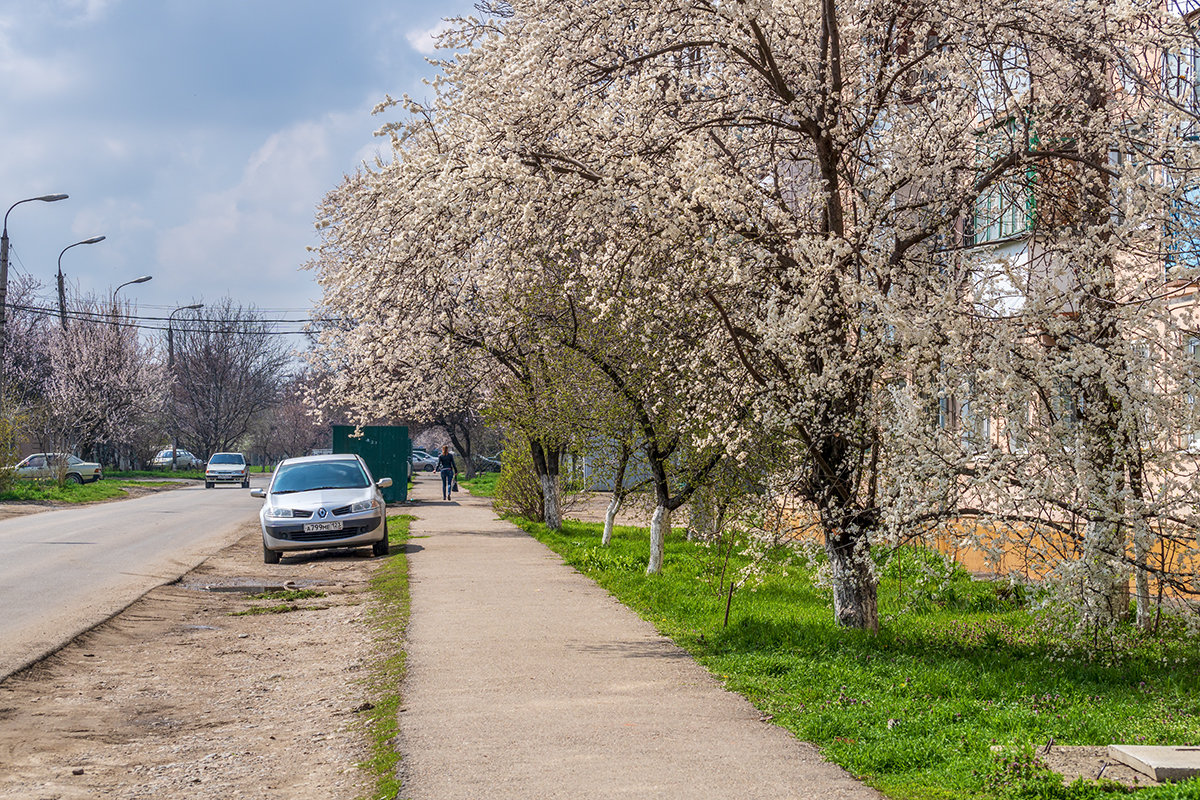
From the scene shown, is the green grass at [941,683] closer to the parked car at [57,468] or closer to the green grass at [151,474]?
the parked car at [57,468]

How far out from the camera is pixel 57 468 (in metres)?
37.5

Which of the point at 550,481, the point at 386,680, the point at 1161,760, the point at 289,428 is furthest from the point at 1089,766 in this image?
the point at 289,428

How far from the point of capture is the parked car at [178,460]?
236 ft

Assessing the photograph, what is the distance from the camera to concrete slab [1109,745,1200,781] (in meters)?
4.72

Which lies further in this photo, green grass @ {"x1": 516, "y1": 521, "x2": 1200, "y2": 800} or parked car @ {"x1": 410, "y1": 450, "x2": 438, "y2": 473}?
parked car @ {"x1": 410, "y1": 450, "x2": 438, "y2": 473}

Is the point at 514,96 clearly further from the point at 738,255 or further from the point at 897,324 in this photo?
the point at 897,324

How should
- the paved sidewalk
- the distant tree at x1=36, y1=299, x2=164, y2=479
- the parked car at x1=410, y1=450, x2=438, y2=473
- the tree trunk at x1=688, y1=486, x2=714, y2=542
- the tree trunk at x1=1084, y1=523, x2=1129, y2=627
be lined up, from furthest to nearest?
the parked car at x1=410, y1=450, x2=438, y2=473
the distant tree at x1=36, y1=299, x2=164, y2=479
the tree trunk at x1=688, y1=486, x2=714, y2=542
the tree trunk at x1=1084, y1=523, x2=1129, y2=627
the paved sidewalk

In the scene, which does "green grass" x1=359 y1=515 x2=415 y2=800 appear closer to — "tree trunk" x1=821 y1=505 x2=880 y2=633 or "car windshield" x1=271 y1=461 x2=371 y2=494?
"car windshield" x1=271 y1=461 x2=371 y2=494

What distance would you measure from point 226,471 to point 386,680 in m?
44.3

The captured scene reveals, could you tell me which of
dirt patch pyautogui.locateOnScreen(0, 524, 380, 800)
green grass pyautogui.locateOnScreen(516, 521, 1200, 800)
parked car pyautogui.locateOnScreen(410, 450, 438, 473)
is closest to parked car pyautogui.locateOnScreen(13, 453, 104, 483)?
dirt patch pyautogui.locateOnScreen(0, 524, 380, 800)

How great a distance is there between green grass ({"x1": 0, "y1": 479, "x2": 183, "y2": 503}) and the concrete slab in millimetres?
32252

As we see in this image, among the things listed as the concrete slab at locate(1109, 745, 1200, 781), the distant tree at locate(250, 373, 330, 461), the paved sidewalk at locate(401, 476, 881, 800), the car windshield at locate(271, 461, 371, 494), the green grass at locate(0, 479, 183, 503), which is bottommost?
the paved sidewalk at locate(401, 476, 881, 800)

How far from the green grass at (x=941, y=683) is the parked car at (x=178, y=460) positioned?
66178mm

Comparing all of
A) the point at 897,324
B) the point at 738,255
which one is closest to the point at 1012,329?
the point at 897,324
